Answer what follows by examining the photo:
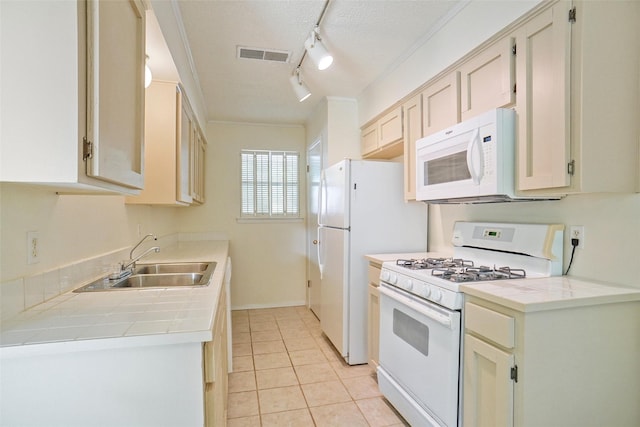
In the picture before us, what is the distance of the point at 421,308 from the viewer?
5.72 ft

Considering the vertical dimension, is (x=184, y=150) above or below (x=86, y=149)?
above

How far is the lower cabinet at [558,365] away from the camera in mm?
1270

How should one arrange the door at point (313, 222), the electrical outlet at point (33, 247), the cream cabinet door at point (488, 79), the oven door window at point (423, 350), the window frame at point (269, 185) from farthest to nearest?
1. the window frame at point (269, 185)
2. the door at point (313, 222)
3. the cream cabinet door at point (488, 79)
4. the oven door window at point (423, 350)
5. the electrical outlet at point (33, 247)

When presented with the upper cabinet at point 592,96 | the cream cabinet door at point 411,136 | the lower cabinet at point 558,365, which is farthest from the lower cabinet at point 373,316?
the upper cabinet at point 592,96

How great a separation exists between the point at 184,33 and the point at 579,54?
2.23 meters

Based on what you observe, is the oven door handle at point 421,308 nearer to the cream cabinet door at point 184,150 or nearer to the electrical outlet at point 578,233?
the electrical outlet at point 578,233

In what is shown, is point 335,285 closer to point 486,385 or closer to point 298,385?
point 298,385

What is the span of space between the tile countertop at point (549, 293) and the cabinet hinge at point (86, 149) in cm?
148

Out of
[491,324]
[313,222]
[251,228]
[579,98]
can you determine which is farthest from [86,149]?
[251,228]

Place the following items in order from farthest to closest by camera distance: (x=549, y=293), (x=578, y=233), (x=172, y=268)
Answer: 1. (x=172, y=268)
2. (x=578, y=233)
3. (x=549, y=293)

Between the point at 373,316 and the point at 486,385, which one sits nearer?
the point at 486,385

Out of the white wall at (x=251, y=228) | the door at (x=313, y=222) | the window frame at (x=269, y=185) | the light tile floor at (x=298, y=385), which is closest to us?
the light tile floor at (x=298, y=385)

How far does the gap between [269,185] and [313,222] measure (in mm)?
850

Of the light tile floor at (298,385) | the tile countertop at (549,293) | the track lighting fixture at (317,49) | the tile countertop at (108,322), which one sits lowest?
the light tile floor at (298,385)
